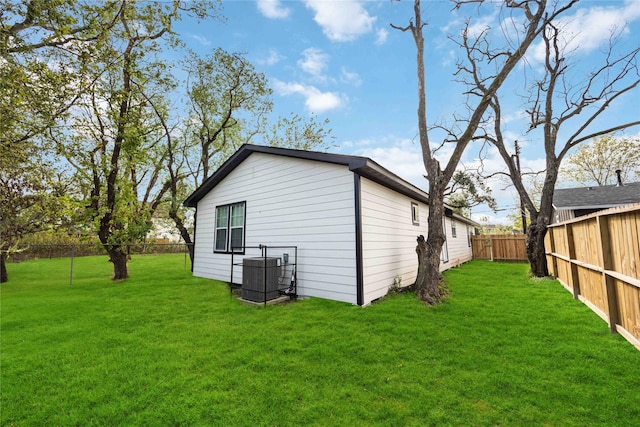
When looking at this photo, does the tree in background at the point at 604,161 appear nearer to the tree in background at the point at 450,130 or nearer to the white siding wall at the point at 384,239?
the tree in background at the point at 450,130

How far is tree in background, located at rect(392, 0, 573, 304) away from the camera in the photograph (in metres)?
5.76

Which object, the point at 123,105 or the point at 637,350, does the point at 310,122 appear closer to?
the point at 123,105

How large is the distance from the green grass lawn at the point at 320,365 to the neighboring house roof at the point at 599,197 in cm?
964

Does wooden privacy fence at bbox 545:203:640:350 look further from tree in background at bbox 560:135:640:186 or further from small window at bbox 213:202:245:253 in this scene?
tree in background at bbox 560:135:640:186

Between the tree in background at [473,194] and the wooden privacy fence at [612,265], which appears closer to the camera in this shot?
the wooden privacy fence at [612,265]

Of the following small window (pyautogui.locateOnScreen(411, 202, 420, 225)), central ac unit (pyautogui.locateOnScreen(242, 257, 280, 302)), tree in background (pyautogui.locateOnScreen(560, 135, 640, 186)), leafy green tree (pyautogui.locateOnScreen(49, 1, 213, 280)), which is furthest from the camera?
tree in background (pyautogui.locateOnScreen(560, 135, 640, 186))

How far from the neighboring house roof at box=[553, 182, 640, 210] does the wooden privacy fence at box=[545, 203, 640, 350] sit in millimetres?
9366

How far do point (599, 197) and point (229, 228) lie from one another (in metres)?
16.0

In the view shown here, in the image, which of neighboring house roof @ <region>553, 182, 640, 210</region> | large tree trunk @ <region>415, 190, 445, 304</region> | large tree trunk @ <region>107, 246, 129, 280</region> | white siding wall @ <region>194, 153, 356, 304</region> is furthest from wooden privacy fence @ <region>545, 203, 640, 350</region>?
large tree trunk @ <region>107, 246, 129, 280</region>

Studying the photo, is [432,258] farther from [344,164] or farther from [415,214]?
[415,214]

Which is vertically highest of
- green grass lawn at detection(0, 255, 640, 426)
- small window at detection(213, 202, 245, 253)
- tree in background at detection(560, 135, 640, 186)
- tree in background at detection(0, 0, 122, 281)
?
tree in background at detection(560, 135, 640, 186)

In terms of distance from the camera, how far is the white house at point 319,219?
5.39m

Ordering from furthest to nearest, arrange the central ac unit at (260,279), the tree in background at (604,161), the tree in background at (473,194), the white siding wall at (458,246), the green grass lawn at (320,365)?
the tree in background at (604,161), the tree in background at (473,194), the white siding wall at (458,246), the central ac unit at (260,279), the green grass lawn at (320,365)

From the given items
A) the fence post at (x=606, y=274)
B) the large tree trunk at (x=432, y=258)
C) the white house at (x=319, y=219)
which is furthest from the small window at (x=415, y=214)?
the fence post at (x=606, y=274)
